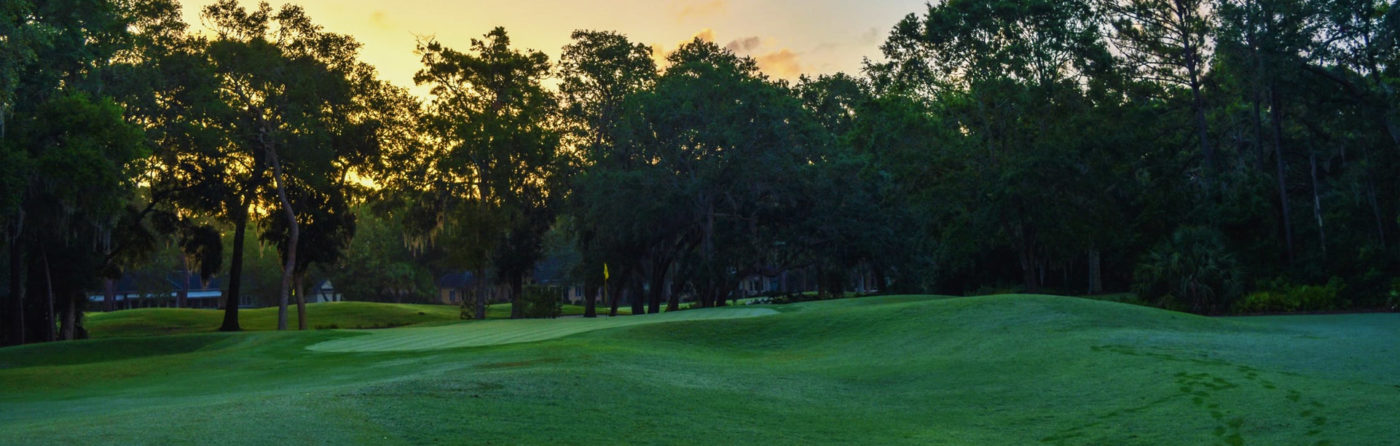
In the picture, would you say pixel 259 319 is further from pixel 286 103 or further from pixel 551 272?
pixel 551 272

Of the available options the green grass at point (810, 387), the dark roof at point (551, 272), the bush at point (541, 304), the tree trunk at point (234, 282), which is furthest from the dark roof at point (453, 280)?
the green grass at point (810, 387)

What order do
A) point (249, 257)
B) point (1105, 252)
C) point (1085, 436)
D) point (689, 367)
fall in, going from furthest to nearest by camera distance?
point (249, 257)
point (1105, 252)
point (689, 367)
point (1085, 436)

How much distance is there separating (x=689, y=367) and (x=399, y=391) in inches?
265

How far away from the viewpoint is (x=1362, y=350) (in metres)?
17.2

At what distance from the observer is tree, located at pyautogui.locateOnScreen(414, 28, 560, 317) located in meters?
56.1

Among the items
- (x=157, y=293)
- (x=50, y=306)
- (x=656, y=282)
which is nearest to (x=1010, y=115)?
(x=656, y=282)

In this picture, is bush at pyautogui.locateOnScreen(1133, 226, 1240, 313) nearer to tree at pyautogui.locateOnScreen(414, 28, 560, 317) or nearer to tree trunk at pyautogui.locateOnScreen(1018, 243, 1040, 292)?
tree trunk at pyautogui.locateOnScreen(1018, 243, 1040, 292)

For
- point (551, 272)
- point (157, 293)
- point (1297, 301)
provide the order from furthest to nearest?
point (551, 272)
point (157, 293)
point (1297, 301)

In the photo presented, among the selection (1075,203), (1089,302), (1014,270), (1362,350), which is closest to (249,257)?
(1014,270)

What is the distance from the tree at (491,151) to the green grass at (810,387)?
2924 cm

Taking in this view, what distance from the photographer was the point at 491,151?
183 feet

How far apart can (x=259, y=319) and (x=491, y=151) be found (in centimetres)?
2295

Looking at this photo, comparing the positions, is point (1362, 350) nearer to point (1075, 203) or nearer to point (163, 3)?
point (1075, 203)

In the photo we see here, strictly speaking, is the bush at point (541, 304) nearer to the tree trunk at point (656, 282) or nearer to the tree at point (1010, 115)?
the tree trunk at point (656, 282)
